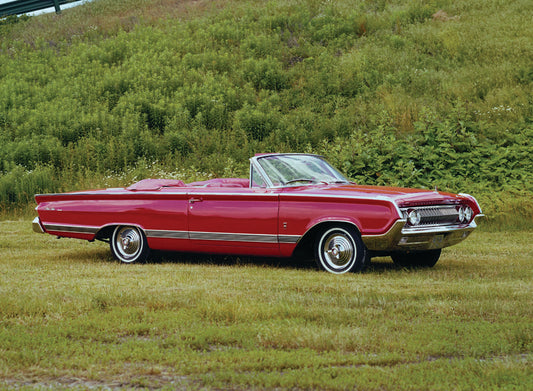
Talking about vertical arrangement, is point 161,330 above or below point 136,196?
below

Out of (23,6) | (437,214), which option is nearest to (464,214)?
(437,214)

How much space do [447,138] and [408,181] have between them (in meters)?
1.59

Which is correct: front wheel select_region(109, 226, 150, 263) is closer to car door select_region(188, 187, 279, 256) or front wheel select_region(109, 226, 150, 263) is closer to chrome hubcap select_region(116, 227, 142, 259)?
chrome hubcap select_region(116, 227, 142, 259)

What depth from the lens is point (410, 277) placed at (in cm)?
743

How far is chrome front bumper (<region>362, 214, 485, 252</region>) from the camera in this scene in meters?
7.22

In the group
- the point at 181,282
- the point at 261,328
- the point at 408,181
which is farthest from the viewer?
the point at 408,181

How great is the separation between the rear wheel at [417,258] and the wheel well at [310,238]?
4.06 feet

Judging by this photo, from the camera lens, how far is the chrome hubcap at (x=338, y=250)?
761 centimetres

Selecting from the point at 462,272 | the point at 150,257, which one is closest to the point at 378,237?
the point at 462,272

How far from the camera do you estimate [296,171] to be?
27.6 ft

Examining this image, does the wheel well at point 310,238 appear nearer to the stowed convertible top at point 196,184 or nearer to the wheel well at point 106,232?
the stowed convertible top at point 196,184

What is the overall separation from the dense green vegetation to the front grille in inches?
200

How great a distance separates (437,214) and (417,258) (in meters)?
1.11

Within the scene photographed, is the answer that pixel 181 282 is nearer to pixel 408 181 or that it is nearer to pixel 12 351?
pixel 12 351
